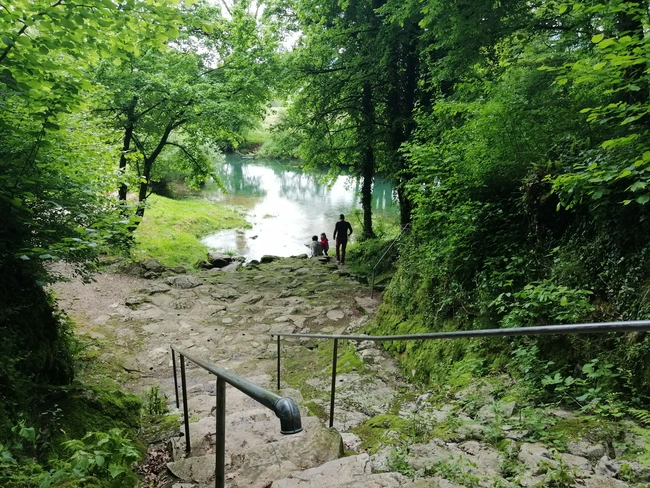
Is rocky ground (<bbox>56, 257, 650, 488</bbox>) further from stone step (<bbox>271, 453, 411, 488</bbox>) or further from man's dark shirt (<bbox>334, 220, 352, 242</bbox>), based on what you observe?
man's dark shirt (<bbox>334, 220, 352, 242</bbox>)

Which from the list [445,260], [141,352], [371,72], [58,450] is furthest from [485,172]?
[371,72]

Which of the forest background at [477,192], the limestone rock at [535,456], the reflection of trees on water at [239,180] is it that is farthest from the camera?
the reflection of trees on water at [239,180]

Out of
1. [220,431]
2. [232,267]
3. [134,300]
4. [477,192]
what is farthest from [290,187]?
[220,431]

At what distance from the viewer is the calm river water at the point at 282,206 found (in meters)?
20.6

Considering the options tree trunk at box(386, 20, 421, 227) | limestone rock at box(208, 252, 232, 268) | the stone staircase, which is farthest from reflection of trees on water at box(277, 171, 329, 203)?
the stone staircase

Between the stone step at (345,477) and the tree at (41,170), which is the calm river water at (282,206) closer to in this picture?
the tree at (41,170)

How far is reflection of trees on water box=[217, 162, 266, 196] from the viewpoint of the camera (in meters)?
35.4

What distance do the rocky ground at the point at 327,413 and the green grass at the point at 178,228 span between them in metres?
3.86

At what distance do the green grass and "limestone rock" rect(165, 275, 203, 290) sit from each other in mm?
1426

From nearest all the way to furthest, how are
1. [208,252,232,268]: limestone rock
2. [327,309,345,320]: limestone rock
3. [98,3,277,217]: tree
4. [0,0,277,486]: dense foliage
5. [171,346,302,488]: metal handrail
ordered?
[171,346,302,488]: metal handrail < [0,0,277,486]: dense foliage < [327,309,345,320]: limestone rock < [98,3,277,217]: tree < [208,252,232,268]: limestone rock

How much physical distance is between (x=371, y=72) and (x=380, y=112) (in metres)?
2.23

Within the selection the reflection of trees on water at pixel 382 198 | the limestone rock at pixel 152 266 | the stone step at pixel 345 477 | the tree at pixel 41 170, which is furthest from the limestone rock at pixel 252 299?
the reflection of trees on water at pixel 382 198

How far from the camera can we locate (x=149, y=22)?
13.1 ft

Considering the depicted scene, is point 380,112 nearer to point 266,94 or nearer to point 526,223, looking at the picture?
point 266,94
